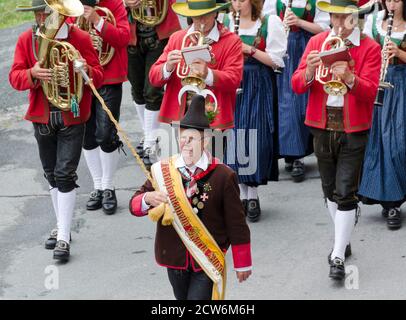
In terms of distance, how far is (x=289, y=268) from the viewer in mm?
8672

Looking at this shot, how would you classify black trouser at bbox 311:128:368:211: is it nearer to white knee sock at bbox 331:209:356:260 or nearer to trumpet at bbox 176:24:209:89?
white knee sock at bbox 331:209:356:260

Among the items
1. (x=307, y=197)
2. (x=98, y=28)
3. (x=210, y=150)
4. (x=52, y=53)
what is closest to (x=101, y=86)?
(x=98, y=28)

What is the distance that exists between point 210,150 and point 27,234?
2.95m

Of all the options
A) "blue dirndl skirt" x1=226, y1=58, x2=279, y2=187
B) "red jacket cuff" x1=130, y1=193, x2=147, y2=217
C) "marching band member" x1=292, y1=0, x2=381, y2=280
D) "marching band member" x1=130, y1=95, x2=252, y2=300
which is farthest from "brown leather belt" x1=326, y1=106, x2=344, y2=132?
"red jacket cuff" x1=130, y1=193, x2=147, y2=217

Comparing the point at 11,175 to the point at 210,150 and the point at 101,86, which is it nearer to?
the point at 101,86

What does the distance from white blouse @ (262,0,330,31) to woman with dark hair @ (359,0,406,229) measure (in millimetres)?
1011

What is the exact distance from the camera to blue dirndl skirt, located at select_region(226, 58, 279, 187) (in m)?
9.64

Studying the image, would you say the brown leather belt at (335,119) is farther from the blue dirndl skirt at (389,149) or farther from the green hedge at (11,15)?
the green hedge at (11,15)

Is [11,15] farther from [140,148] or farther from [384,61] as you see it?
[384,61]

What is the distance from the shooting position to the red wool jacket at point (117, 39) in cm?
966

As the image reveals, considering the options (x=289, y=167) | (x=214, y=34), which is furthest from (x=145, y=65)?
(x=214, y=34)

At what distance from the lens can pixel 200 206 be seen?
22.5 feet
